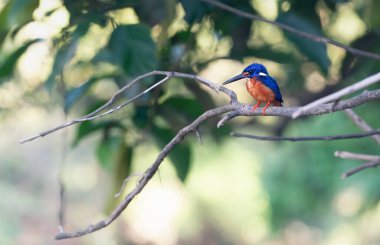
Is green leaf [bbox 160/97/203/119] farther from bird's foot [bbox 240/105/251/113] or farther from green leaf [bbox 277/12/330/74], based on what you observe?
bird's foot [bbox 240/105/251/113]

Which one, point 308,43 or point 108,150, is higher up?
point 308,43

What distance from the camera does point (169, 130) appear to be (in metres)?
2.11

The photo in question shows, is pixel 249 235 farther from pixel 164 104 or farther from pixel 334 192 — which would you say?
pixel 164 104

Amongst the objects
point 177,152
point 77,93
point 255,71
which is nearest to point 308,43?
point 255,71

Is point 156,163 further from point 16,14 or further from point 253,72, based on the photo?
point 16,14

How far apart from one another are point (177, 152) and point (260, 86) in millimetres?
488

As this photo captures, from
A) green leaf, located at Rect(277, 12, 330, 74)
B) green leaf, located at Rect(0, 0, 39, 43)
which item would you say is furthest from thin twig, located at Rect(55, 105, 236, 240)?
green leaf, located at Rect(277, 12, 330, 74)

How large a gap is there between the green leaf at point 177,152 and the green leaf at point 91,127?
113 mm

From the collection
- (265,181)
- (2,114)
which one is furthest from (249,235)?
(2,114)

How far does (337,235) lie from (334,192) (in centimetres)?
265

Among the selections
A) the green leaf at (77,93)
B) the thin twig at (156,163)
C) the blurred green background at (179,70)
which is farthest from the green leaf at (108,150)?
the thin twig at (156,163)

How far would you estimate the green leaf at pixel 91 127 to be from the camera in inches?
83.7

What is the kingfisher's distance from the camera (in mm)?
1731

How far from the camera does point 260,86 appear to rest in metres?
1.74
